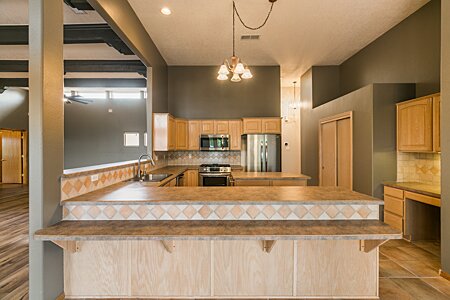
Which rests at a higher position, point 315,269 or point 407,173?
point 407,173

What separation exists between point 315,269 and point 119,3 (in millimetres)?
4033

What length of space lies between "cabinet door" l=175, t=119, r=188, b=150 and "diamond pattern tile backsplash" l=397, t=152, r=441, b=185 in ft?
14.8

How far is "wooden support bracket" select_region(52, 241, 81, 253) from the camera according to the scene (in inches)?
79.0

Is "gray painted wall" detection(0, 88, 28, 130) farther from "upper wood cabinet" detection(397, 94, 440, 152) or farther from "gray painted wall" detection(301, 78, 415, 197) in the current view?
"upper wood cabinet" detection(397, 94, 440, 152)

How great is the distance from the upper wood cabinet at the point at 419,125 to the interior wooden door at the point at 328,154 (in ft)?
6.01

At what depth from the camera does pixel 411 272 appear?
2758mm

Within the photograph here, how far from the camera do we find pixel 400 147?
13.0 ft

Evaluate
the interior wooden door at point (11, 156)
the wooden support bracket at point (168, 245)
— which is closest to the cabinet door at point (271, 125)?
the wooden support bracket at point (168, 245)

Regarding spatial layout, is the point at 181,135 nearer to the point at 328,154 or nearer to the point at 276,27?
the point at 276,27

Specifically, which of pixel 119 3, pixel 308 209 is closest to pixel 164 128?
pixel 119 3

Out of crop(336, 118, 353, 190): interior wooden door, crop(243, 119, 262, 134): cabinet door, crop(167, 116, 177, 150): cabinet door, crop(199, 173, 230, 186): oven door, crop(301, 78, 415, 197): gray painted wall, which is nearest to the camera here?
crop(301, 78, 415, 197): gray painted wall

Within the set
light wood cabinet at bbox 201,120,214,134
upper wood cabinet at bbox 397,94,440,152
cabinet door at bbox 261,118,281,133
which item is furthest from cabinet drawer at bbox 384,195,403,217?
light wood cabinet at bbox 201,120,214,134

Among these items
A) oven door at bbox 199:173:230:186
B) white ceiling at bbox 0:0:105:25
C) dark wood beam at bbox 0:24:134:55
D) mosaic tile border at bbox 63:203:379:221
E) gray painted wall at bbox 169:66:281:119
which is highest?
white ceiling at bbox 0:0:105:25

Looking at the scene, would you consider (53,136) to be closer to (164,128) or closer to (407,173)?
(164,128)
